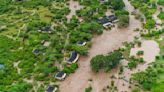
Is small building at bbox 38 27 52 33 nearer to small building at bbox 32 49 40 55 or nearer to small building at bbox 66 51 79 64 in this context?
small building at bbox 32 49 40 55

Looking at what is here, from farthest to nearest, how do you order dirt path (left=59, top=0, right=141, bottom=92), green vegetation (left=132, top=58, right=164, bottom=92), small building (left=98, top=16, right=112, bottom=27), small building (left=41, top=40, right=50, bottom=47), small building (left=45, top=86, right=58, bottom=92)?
small building (left=98, top=16, right=112, bottom=27) → small building (left=41, top=40, right=50, bottom=47) → dirt path (left=59, top=0, right=141, bottom=92) → small building (left=45, top=86, right=58, bottom=92) → green vegetation (left=132, top=58, right=164, bottom=92)

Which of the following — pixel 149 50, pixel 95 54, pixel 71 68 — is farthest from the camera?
pixel 149 50

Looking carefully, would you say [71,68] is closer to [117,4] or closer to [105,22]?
[105,22]

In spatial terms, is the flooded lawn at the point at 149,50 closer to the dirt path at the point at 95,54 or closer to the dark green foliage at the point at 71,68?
the dirt path at the point at 95,54

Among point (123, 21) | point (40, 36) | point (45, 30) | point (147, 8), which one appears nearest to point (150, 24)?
point (123, 21)

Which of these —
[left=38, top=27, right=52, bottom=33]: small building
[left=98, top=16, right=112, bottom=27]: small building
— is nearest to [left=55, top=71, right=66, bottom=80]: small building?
[left=38, top=27, right=52, bottom=33]: small building

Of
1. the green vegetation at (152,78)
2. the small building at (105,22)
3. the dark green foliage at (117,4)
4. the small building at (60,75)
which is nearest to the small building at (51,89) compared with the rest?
the small building at (60,75)
